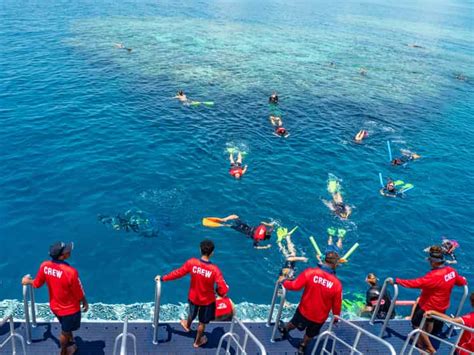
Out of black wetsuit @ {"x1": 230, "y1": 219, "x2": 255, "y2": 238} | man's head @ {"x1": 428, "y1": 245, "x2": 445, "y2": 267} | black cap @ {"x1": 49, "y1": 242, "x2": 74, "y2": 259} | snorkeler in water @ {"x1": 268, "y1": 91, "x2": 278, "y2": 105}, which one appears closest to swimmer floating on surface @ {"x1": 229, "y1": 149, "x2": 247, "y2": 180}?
black wetsuit @ {"x1": 230, "y1": 219, "x2": 255, "y2": 238}

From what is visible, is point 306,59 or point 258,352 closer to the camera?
point 258,352

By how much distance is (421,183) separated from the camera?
25.5 m

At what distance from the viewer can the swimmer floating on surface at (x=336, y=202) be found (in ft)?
68.3

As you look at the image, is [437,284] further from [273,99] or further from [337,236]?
[273,99]

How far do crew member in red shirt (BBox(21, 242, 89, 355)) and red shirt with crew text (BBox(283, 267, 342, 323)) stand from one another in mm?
5042

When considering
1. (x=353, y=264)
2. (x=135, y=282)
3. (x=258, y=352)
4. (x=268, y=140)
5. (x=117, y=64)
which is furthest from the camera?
(x=117, y=64)

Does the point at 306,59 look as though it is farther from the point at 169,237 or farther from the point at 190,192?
the point at 169,237

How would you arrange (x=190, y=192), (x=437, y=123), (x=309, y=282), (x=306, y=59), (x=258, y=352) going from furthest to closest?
(x=306, y=59)
(x=437, y=123)
(x=190, y=192)
(x=258, y=352)
(x=309, y=282)

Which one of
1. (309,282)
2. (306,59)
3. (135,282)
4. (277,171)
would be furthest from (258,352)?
(306,59)

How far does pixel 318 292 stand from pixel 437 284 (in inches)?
135

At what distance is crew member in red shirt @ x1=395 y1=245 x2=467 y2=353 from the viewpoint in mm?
9590

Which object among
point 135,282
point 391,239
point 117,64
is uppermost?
point 117,64

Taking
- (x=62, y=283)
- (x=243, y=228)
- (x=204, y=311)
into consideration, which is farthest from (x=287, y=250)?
(x=62, y=283)

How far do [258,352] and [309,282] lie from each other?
9.33 feet
